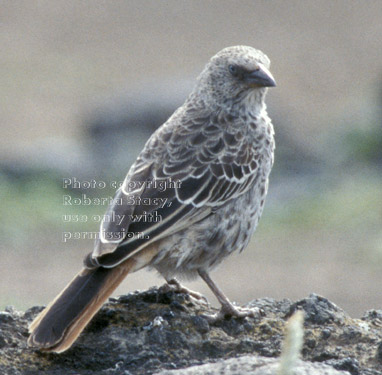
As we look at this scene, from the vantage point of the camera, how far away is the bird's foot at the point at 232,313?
6324 mm

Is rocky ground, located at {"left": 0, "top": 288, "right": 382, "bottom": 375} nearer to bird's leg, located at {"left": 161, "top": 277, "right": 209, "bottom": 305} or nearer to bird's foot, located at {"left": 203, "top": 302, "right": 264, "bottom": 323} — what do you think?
bird's foot, located at {"left": 203, "top": 302, "right": 264, "bottom": 323}

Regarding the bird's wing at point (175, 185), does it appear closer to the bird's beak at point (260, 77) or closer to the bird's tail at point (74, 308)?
the bird's tail at point (74, 308)

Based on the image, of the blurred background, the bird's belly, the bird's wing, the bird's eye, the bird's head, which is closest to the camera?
the bird's wing

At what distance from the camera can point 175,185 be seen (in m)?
6.72

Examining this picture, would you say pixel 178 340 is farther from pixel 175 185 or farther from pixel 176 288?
pixel 175 185

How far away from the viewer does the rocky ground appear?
567 centimetres

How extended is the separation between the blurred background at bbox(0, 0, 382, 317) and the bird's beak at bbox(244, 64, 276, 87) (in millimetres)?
4496

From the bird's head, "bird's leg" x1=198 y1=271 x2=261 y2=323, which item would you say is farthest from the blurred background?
"bird's leg" x1=198 y1=271 x2=261 y2=323

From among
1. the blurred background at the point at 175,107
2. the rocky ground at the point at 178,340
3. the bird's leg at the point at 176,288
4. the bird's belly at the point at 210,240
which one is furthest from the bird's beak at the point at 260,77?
the blurred background at the point at 175,107

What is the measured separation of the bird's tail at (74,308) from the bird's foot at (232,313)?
0.55 metres

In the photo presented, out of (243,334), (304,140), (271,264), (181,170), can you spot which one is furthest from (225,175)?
(304,140)

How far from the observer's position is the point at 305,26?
24.2m

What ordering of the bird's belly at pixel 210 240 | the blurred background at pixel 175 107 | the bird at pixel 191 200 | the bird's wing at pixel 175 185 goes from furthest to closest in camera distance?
the blurred background at pixel 175 107 < the bird's belly at pixel 210 240 < the bird's wing at pixel 175 185 < the bird at pixel 191 200

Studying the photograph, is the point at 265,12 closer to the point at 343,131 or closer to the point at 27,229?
the point at 343,131
